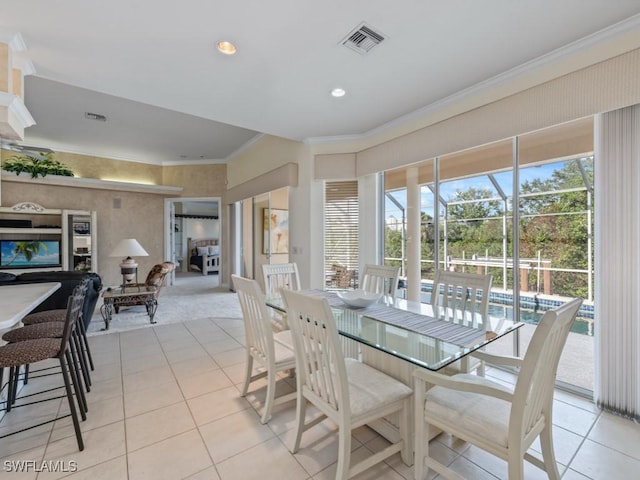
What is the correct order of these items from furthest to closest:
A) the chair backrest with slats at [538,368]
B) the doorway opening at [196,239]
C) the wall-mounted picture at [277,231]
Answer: the doorway opening at [196,239] < the wall-mounted picture at [277,231] < the chair backrest with slats at [538,368]

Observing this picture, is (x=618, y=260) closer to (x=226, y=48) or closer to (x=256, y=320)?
(x=256, y=320)

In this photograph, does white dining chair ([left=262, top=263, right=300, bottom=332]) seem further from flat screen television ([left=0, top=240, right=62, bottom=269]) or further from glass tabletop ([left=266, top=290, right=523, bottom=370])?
flat screen television ([left=0, top=240, right=62, bottom=269])

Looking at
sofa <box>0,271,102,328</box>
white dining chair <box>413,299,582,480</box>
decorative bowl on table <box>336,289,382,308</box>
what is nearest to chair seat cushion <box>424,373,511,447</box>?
white dining chair <box>413,299,582,480</box>

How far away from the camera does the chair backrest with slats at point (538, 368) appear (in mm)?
1112

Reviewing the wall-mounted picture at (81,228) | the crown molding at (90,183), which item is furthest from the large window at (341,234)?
the wall-mounted picture at (81,228)

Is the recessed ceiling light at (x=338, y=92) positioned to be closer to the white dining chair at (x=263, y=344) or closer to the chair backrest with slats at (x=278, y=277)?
the chair backrest with slats at (x=278, y=277)

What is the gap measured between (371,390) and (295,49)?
2475mm

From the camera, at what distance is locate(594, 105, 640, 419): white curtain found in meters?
2.03

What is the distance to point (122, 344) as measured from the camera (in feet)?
11.5

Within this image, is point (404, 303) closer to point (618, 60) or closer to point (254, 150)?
point (618, 60)

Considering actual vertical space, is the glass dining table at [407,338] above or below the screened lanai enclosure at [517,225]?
below

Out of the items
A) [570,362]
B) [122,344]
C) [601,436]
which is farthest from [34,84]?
[570,362]

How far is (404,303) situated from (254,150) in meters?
4.66

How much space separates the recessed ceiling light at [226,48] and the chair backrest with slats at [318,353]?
1.95 meters
